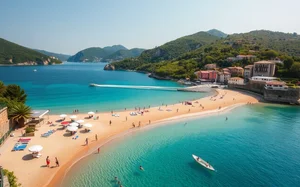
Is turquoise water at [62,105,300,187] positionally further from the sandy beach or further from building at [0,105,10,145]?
building at [0,105,10,145]

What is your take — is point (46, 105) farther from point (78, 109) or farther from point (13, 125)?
point (13, 125)

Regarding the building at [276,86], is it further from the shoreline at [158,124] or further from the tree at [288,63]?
the tree at [288,63]

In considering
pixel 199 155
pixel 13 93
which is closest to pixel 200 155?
pixel 199 155

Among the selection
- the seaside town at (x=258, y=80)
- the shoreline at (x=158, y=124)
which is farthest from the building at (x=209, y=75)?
the shoreline at (x=158, y=124)

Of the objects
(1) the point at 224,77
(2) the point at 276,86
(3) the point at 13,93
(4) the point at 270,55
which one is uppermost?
(4) the point at 270,55

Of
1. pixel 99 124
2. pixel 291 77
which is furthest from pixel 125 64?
pixel 99 124

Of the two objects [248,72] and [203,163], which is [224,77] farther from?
[203,163]
